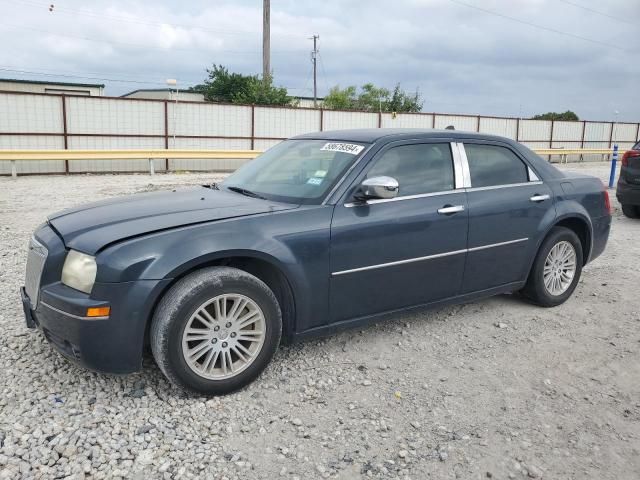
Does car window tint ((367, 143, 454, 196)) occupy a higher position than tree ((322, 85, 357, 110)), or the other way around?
tree ((322, 85, 357, 110))

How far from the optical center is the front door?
373 cm

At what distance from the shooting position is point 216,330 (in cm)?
329

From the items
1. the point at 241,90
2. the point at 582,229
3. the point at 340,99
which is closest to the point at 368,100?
the point at 340,99

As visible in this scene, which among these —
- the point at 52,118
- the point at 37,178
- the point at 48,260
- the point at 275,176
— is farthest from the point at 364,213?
the point at 52,118

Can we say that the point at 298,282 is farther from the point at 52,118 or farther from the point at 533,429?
the point at 52,118

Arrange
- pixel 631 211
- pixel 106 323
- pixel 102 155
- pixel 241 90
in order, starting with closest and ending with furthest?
1. pixel 106 323
2. pixel 631 211
3. pixel 102 155
4. pixel 241 90

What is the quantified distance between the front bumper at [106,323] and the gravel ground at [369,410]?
1.05ft

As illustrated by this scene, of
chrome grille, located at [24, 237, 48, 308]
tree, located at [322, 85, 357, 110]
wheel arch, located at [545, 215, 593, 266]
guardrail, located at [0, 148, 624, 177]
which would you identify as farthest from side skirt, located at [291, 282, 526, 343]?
tree, located at [322, 85, 357, 110]

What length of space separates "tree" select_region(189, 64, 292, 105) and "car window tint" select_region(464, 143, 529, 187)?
23.7 metres

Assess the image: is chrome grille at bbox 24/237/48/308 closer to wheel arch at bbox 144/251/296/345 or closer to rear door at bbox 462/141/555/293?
wheel arch at bbox 144/251/296/345

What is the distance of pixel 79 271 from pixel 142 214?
22.3 inches

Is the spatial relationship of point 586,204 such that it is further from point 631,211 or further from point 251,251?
point 631,211

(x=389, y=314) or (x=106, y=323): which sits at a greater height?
(x=106, y=323)

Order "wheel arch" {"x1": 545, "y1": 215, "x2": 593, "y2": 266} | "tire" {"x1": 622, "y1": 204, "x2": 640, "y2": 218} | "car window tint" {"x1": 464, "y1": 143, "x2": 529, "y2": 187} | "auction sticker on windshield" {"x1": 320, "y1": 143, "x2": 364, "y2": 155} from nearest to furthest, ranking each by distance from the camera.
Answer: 1. "auction sticker on windshield" {"x1": 320, "y1": 143, "x2": 364, "y2": 155}
2. "car window tint" {"x1": 464, "y1": 143, "x2": 529, "y2": 187}
3. "wheel arch" {"x1": 545, "y1": 215, "x2": 593, "y2": 266}
4. "tire" {"x1": 622, "y1": 204, "x2": 640, "y2": 218}
